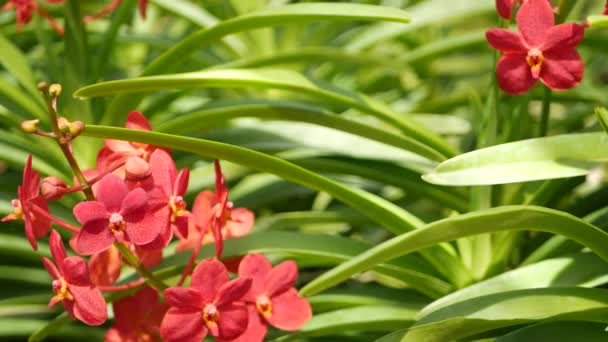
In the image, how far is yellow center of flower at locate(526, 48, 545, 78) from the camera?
2.27 ft

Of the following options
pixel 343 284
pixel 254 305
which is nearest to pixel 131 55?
pixel 343 284

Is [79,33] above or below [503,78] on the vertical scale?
above

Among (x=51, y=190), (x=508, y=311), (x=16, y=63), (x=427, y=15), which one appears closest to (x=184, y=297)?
(x=51, y=190)

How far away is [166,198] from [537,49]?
31 centimetres

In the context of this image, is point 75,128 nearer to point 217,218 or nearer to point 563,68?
point 217,218

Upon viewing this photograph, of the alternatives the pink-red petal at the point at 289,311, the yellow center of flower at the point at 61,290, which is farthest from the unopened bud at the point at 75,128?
the pink-red petal at the point at 289,311

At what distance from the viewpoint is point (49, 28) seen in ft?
4.23

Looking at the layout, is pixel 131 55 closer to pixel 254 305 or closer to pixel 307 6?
pixel 307 6

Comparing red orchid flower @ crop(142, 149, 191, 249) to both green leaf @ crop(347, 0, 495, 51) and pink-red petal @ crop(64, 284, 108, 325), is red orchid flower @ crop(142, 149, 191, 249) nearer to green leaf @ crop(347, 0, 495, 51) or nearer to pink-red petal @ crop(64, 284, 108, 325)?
pink-red petal @ crop(64, 284, 108, 325)

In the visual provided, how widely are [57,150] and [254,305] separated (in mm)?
382

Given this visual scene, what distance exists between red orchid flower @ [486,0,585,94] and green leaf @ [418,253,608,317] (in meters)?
0.15

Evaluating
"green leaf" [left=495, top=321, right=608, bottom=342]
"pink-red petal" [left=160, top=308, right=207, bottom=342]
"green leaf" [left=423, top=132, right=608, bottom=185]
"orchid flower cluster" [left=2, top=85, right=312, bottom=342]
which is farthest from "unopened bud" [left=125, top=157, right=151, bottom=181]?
"green leaf" [left=495, top=321, right=608, bottom=342]

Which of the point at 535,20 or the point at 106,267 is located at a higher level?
the point at 535,20

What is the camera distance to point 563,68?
2.27 ft
